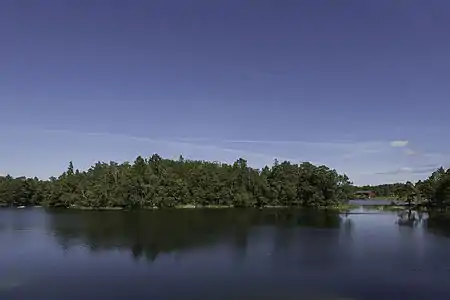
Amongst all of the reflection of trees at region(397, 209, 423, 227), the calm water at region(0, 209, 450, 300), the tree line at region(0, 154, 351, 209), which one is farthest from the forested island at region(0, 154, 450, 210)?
the calm water at region(0, 209, 450, 300)

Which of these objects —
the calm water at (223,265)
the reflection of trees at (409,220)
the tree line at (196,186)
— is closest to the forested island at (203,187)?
the tree line at (196,186)

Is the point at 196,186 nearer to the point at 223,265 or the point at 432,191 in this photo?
the point at 432,191

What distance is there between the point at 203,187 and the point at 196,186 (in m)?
2.24

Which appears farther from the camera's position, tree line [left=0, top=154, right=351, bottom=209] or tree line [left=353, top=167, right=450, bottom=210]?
tree line [left=0, top=154, right=351, bottom=209]

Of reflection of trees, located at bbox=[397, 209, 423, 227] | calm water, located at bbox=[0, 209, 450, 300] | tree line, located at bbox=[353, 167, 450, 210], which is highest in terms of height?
tree line, located at bbox=[353, 167, 450, 210]

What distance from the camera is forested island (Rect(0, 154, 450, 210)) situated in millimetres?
124750

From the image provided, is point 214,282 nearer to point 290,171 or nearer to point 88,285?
point 88,285

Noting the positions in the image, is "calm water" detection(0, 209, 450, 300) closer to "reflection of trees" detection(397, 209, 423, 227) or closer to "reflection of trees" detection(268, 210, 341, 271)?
"reflection of trees" detection(268, 210, 341, 271)

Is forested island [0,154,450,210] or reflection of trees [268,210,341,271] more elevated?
forested island [0,154,450,210]

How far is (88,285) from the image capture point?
29.0 metres

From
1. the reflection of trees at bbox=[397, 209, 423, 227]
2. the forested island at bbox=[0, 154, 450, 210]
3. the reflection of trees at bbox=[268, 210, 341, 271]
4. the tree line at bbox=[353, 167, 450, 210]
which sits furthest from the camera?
the forested island at bbox=[0, 154, 450, 210]

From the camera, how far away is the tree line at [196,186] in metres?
125

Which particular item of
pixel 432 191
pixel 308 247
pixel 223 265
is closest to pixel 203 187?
pixel 432 191

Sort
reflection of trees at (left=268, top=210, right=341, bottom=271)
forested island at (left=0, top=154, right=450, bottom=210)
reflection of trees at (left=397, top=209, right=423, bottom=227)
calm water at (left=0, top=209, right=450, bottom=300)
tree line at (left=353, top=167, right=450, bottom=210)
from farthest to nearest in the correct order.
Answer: forested island at (left=0, top=154, right=450, bottom=210) → tree line at (left=353, top=167, right=450, bottom=210) → reflection of trees at (left=397, top=209, right=423, bottom=227) → reflection of trees at (left=268, top=210, right=341, bottom=271) → calm water at (left=0, top=209, right=450, bottom=300)
